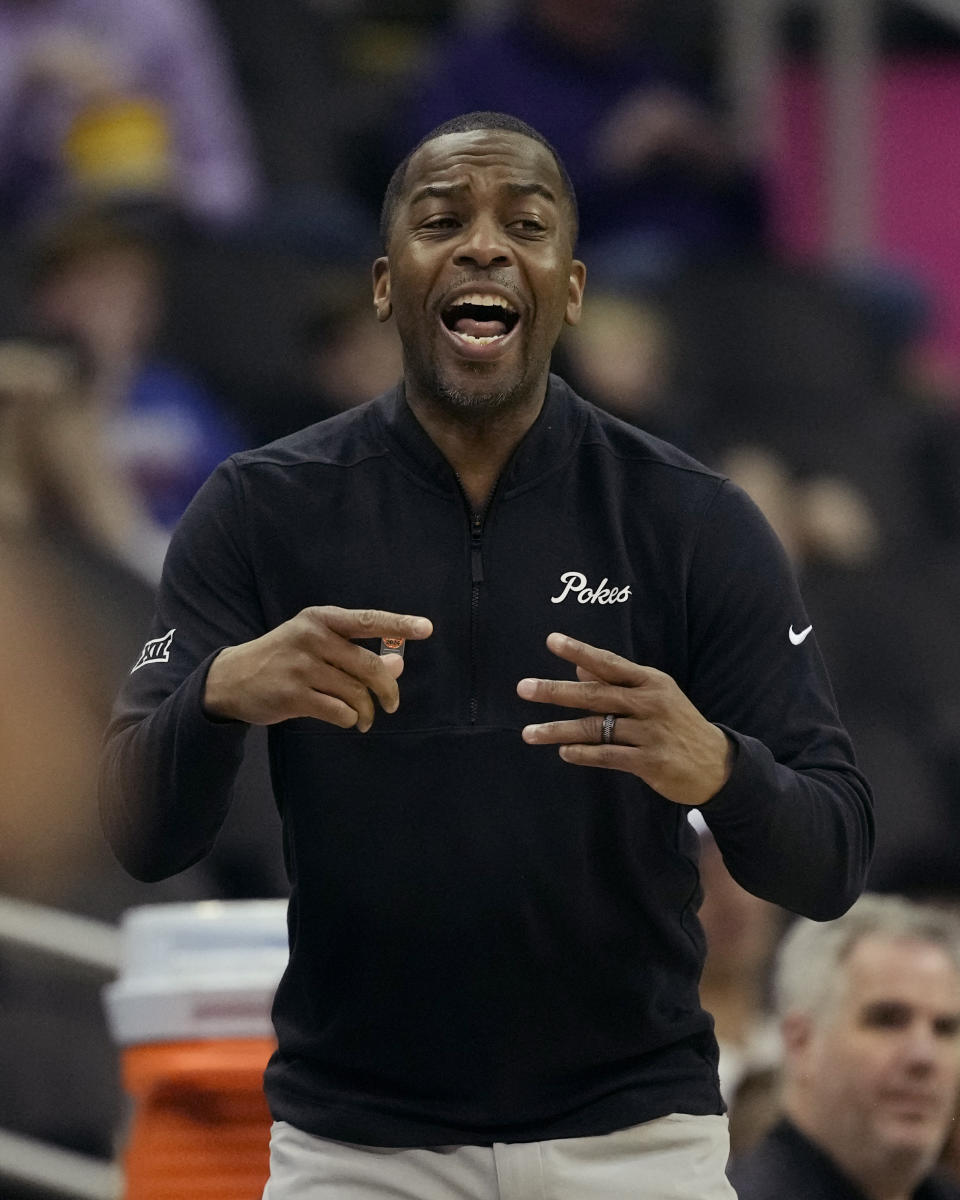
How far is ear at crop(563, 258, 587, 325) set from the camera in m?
2.18

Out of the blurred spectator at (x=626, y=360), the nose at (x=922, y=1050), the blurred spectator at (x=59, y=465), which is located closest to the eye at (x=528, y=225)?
the nose at (x=922, y=1050)

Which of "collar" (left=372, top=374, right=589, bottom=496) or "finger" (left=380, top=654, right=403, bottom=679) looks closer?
"finger" (left=380, top=654, right=403, bottom=679)

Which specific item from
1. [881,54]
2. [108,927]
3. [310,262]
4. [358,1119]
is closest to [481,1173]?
[358,1119]

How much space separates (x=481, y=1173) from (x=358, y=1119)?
0.12m

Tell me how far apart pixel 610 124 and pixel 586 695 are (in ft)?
16.4

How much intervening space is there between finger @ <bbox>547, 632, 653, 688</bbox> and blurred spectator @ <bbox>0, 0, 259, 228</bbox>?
387cm

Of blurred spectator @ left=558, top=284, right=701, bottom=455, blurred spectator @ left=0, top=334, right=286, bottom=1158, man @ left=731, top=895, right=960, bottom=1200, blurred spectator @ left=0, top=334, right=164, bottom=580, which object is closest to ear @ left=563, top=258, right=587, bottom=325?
man @ left=731, top=895, right=960, bottom=1200

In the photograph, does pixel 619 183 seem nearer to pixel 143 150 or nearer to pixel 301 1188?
pixel 143 150

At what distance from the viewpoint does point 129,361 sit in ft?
17.0

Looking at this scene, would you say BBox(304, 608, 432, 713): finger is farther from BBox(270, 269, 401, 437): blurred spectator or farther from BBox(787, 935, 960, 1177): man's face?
BBox(270, 269, 401, 437): blurred spectator

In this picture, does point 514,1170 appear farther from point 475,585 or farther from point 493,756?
point 475,585

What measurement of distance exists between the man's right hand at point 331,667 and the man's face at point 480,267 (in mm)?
383

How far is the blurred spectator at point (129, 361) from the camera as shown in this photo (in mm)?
5070

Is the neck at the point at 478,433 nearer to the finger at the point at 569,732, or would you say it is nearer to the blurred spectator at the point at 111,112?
the finger at the point at 569,732
